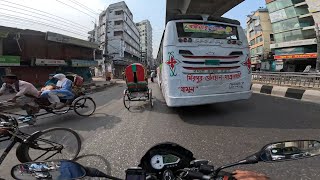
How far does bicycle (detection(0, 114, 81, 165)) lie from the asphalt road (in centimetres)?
30

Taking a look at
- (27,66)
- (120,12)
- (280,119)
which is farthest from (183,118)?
(120,12)

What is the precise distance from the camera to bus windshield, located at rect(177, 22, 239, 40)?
22.5 ft

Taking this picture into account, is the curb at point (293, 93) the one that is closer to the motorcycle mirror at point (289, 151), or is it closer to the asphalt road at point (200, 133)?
the asphalt road at point (200, 133)

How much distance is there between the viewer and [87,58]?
132ft

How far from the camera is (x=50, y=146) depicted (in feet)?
12.4

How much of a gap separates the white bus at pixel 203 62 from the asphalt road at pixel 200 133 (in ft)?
2.19

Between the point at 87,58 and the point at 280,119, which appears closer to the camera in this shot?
the point at 280,119

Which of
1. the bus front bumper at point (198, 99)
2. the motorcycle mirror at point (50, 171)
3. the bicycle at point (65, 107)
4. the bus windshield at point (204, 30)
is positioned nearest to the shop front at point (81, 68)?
the bicycle at point (65, 107)

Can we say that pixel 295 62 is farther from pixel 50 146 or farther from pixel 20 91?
pixel 50 146

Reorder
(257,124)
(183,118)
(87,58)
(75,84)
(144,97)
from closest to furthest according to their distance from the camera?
(257,124) → (183,118) → (75,84) → (144,97) → (87,58)

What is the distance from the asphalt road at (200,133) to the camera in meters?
3.61

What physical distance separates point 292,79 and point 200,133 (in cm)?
1306

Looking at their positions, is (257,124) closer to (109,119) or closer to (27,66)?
(109,119)

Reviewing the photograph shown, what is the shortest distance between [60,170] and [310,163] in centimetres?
332
